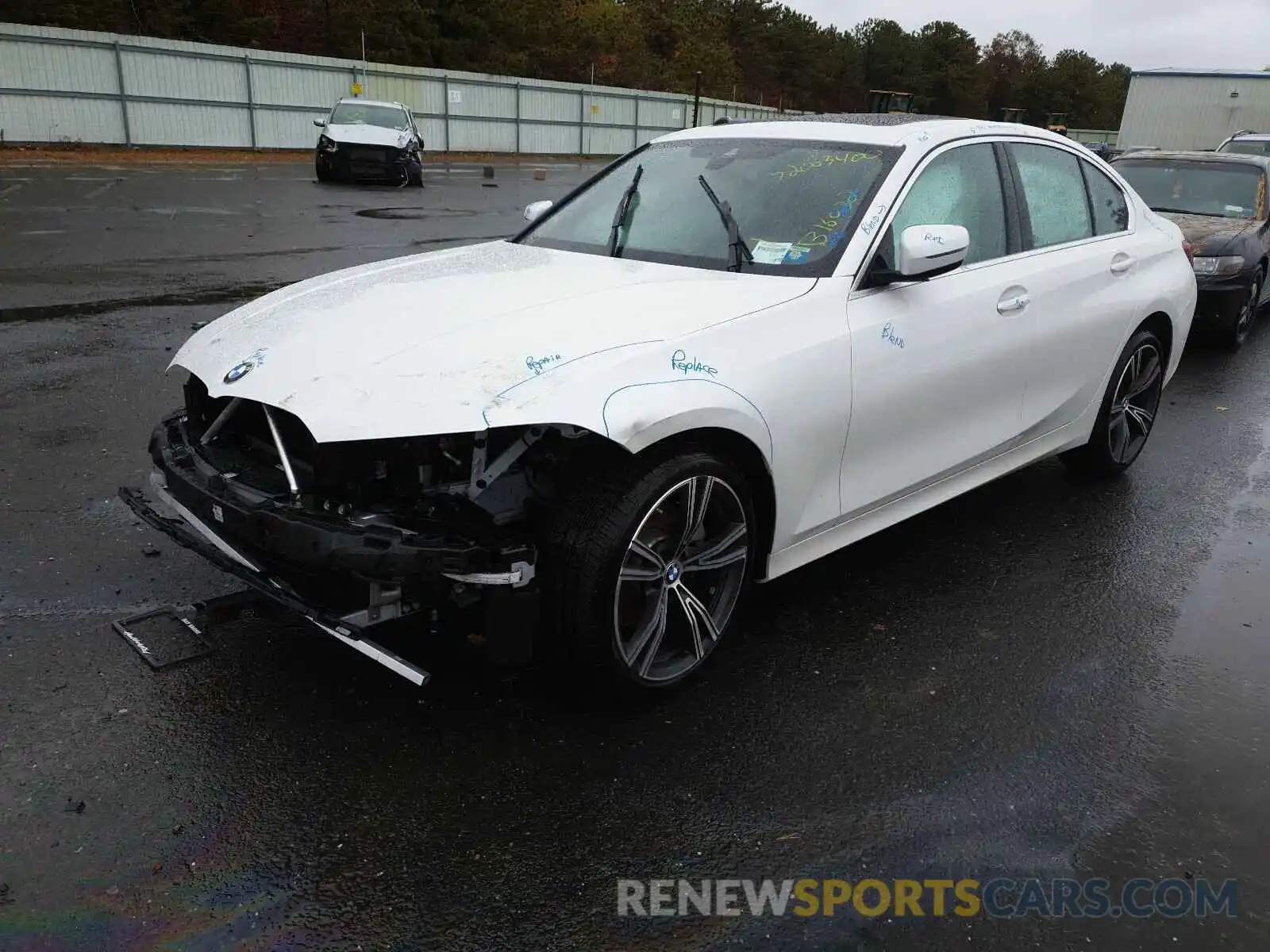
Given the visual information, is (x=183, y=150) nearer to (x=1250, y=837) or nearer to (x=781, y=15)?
(x=1250, y=837)

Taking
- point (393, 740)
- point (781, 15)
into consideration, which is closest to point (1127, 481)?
point (393, 740)

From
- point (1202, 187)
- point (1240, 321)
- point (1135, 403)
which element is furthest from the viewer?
point (1202, 187)

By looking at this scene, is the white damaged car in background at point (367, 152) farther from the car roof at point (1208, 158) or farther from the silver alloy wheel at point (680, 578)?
the silver alloy wheel at point (680, 578)

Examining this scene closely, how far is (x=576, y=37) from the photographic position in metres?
54.0

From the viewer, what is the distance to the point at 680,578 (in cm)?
319

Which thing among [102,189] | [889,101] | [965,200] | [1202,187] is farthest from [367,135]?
[889,101]

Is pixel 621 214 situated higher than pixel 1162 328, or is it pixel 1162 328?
pixel 621 214

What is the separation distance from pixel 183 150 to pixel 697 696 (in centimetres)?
2966

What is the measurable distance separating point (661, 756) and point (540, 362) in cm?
122

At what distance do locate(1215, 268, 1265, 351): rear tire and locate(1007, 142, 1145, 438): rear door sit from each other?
450cm

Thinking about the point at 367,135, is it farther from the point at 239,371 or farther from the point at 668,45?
the point at 668,45

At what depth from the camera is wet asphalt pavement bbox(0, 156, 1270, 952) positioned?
243 centimetres

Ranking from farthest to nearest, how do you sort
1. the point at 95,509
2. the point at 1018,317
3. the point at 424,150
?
the point at 424,150, the point at 95,509, the point at 1018,317

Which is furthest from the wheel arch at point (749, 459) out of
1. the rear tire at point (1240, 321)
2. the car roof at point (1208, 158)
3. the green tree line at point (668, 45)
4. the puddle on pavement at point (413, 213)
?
the green tree line at point (668, 45)
